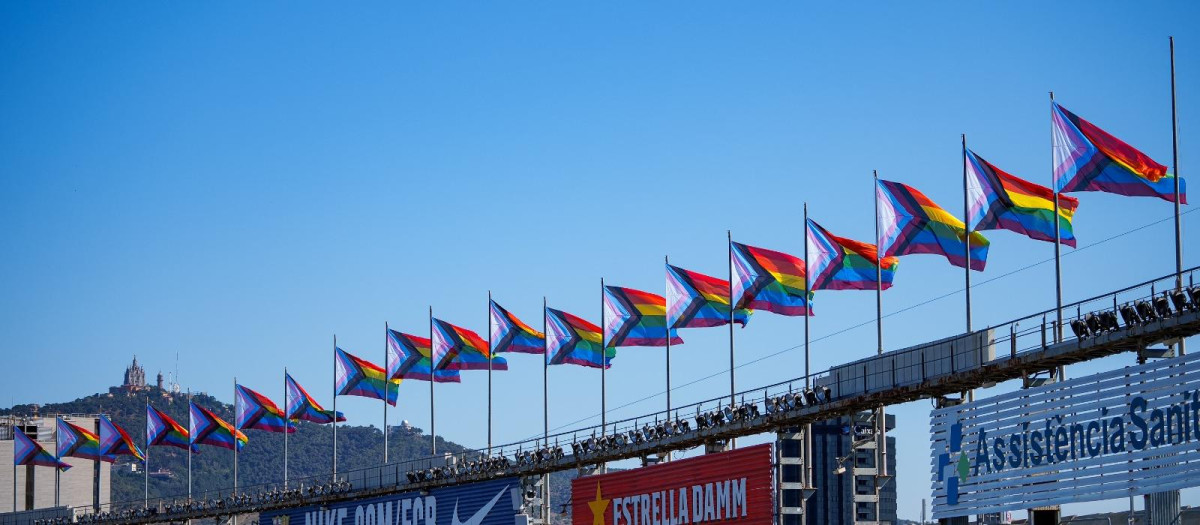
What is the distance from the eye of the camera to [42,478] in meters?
137

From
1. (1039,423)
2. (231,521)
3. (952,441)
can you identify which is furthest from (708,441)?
(231,521)

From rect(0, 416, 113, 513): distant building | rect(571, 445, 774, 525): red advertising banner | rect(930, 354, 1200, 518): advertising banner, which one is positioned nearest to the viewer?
rect(930, 354, 1200, 518): advertising banner

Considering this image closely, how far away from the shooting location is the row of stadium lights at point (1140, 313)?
4184 centimetres

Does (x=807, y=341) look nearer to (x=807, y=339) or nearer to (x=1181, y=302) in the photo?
(x=807, y=339)

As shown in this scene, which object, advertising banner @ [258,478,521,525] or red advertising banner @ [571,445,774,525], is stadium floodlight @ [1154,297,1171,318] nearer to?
red advertising banner @ [571,445,774,525]

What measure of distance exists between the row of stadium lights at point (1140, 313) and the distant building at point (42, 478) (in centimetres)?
10039

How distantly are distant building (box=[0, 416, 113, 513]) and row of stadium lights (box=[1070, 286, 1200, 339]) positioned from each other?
329 feet

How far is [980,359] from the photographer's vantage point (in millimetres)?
48094

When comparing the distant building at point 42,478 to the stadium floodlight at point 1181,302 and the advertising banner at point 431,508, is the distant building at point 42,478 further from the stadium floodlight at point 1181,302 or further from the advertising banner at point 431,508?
the stadium floodlight at point 1181,302

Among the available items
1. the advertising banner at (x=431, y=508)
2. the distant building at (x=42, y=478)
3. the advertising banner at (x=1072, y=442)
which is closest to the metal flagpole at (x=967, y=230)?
the advertising banner at (x=1072, y=442)

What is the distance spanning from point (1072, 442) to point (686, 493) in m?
19.7

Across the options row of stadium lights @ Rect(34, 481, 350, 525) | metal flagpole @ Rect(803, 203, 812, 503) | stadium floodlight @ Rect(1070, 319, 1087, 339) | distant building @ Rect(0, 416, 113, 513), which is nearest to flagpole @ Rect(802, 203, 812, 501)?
metal flagpole @ Rect(803, 203, 812, 503)

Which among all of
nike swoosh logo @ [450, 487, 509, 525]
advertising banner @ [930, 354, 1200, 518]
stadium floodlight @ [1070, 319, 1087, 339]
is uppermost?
stadium floodlight @ [1070, 319, 1087, 339]

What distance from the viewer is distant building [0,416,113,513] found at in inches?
5157
